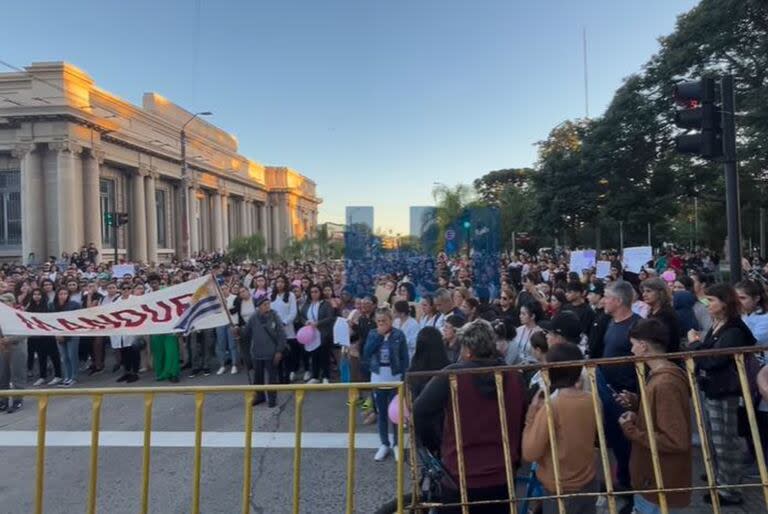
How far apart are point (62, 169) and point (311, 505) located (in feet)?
114

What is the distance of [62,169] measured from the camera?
34281mm

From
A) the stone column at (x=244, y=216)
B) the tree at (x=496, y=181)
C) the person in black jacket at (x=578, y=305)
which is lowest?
the person in black jacket at (x=578, y=305)

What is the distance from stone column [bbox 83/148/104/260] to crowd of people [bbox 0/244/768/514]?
25.5 metres

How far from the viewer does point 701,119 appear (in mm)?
6824

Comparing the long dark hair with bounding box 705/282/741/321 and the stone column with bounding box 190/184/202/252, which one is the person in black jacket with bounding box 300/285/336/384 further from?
the stone column with bounding box 190/184/202/252

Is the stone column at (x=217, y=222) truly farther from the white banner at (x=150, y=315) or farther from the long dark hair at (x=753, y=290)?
the long dark hair at (x=753, y=290)

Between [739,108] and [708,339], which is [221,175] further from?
[708,339]

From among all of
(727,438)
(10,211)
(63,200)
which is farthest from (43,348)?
(10,211)

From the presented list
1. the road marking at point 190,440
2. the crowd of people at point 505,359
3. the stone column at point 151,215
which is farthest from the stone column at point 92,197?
the road marking at point 190,440

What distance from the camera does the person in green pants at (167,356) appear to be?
10.4 m

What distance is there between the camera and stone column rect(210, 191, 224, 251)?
2415 inches

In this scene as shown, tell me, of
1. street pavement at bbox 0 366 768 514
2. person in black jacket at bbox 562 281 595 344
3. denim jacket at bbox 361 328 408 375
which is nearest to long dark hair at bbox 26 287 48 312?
street pavement at bbox 0 366 768 514

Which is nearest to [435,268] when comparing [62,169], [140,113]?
[62,169]

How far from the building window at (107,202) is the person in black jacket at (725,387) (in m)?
41.2
